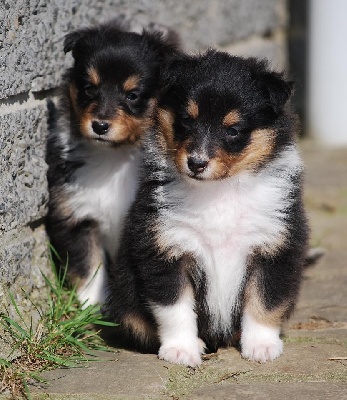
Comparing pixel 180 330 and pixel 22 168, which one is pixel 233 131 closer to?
pixel 180 330

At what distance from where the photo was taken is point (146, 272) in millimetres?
4145

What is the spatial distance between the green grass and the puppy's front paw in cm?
36

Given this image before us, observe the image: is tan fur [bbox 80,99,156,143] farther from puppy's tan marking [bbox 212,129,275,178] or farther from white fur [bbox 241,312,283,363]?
white fur [bbox 241,312,283,363]

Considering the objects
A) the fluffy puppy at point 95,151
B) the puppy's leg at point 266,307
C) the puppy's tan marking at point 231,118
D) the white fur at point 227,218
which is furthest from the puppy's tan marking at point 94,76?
the puppy's leg at point 266,307

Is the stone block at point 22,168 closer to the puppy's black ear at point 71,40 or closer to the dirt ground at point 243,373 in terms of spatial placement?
the puppy's black ear at point 71,40

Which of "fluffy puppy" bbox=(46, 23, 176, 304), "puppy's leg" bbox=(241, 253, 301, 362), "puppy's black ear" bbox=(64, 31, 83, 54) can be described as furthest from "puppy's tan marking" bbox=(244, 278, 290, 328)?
"puppy's black ear" bbox=(64, 31, 83, 54)

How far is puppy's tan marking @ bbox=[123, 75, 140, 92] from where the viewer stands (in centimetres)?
492

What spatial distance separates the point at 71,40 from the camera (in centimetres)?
491

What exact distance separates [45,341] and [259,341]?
104 centimetres

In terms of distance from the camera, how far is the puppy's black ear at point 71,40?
489 centimetres

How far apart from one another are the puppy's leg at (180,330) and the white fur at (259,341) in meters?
0.24

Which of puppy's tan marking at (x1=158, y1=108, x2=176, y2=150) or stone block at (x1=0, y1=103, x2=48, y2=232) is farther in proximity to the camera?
stone block at (x1=0, y1=103, x2=48, y2=232)

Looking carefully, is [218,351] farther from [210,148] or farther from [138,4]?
[138,4]

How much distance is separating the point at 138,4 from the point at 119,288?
263 centimetres
